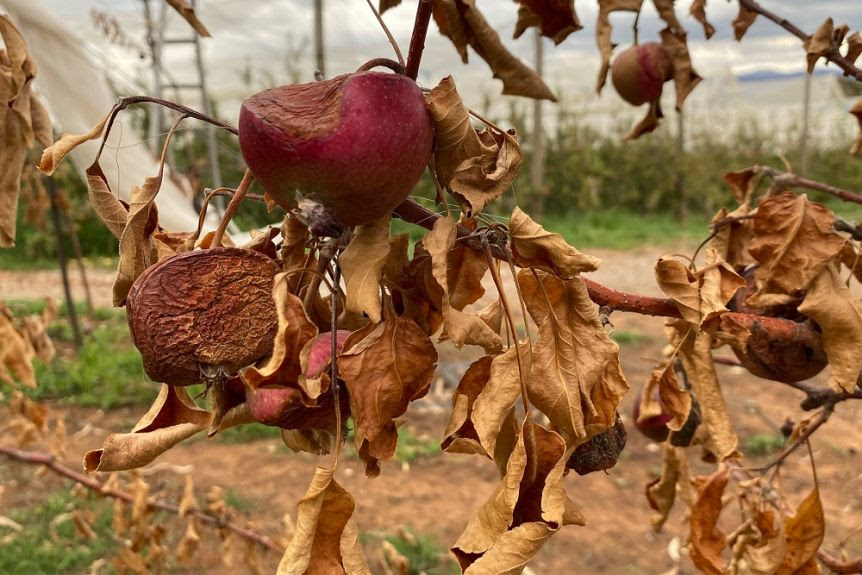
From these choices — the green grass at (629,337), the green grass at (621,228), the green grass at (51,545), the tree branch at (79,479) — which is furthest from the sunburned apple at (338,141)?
the green grass at (621,228)

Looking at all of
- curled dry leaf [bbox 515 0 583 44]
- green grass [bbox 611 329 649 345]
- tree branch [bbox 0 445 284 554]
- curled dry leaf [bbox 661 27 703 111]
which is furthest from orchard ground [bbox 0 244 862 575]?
curled dry leaf [bbox 515 0 583 44]

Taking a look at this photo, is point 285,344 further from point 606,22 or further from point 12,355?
point 12,355

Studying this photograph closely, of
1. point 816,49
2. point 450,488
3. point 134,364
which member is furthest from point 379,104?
point 134,364

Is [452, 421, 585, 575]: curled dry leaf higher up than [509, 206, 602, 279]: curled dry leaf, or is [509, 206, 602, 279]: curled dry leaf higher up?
[509, 206, 602, 279]: curled dry leaf

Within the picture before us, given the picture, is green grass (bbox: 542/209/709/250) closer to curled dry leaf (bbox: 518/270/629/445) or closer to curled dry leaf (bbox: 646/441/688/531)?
curled dry leaf (bbox: 646/441/688/531)

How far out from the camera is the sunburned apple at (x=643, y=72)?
1393 millimetres

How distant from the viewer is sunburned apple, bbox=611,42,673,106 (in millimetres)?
1393

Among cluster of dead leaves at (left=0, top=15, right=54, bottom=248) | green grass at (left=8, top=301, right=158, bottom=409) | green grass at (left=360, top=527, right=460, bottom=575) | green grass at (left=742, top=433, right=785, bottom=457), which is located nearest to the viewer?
cluster of dead leaves at (left=0, top=15, right=54, bottom=248)

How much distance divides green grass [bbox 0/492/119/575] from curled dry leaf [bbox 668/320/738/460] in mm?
2148

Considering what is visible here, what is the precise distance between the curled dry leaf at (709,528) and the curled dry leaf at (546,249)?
658 mm

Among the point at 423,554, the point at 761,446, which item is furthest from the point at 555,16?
the point at 761,446

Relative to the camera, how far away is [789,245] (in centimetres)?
96

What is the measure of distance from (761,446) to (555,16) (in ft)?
A: 10.4

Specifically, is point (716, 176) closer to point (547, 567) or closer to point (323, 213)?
point (547, 567)
